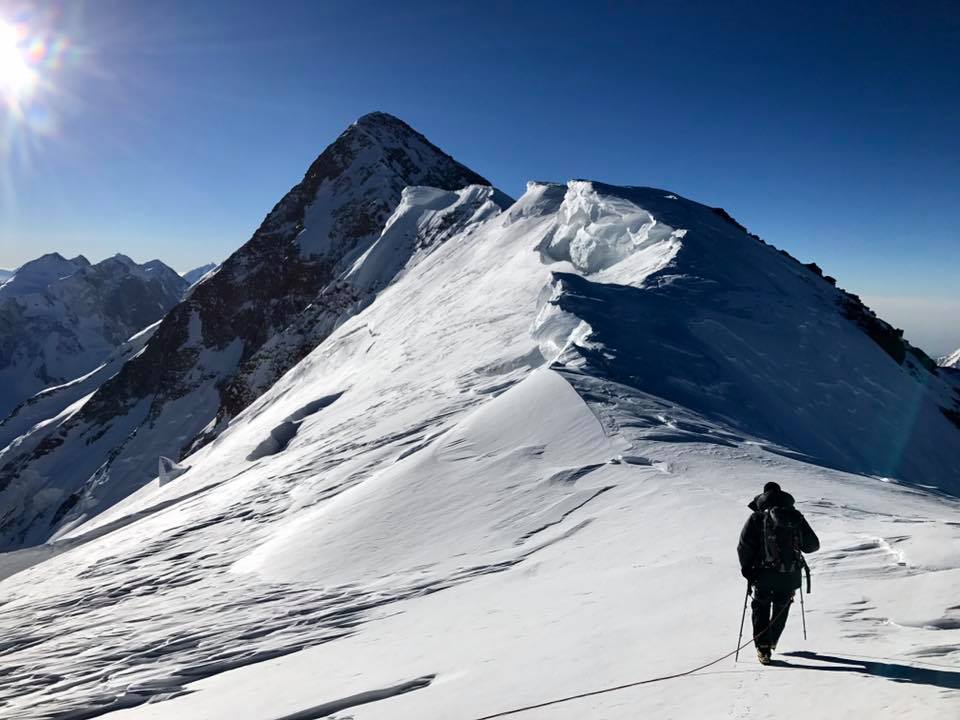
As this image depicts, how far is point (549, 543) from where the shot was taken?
31.6 ft

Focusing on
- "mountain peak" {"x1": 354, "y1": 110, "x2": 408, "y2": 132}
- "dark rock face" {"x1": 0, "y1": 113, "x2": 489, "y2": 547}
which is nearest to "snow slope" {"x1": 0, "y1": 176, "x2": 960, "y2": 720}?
"dark rock face" {"x1": 0, "y1": 113, "x2": 489, "y2": 547}

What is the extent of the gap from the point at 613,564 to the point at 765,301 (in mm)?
20591

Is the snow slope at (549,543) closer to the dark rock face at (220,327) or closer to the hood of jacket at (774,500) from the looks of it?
the hood of jacket at (774,500)

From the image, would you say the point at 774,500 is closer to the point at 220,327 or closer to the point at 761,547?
the point at 761,547

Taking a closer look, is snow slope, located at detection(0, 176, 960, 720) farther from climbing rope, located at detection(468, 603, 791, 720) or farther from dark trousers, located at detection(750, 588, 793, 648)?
dark trousers, located at detection(750, 588, 793, 648)

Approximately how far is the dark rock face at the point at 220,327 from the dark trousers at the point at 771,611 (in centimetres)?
9159

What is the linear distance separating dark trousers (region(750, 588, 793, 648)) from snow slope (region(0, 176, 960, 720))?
8.3 inches

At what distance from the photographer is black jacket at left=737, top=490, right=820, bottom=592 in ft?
18.6

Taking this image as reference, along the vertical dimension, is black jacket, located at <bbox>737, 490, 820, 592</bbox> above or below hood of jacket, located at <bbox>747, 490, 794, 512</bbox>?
below

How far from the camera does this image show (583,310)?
2009cm

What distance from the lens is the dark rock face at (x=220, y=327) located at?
9662 cm

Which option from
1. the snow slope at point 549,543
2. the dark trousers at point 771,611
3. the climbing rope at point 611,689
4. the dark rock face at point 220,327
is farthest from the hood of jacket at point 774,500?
the dark rock face at point 220,327

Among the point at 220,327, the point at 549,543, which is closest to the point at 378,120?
the point at 220,327

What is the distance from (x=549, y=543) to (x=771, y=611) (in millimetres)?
4322
